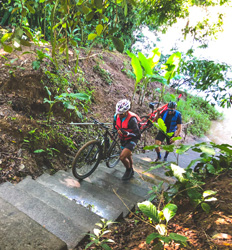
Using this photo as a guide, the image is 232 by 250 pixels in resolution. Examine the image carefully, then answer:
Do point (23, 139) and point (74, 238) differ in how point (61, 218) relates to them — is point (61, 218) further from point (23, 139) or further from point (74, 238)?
point (23, 139)

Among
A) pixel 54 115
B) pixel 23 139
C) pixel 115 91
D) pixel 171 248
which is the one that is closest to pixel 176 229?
pixel 171 248

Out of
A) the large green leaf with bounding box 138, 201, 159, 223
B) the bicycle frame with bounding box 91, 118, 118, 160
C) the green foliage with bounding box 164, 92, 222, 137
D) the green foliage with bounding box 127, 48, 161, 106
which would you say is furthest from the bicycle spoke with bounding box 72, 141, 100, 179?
the green foliage with bounding box 164, 92, 222, 137

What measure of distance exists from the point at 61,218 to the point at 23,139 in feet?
6.01

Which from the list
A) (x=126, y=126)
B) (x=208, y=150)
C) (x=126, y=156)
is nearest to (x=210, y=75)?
(x=126, y=126)

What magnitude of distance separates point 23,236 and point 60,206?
3.14 ft

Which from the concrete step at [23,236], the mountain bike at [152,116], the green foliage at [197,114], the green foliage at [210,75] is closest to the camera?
the concrete step at [23,236]

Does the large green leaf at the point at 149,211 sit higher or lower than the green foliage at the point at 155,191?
higher

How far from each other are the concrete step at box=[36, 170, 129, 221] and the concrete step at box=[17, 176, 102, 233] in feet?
0.75

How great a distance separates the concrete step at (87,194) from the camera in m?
2.41

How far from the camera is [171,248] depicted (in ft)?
4.55

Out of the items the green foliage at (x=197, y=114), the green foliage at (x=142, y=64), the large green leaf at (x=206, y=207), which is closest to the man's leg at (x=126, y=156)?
the large green leaf at (x=206, y=207)

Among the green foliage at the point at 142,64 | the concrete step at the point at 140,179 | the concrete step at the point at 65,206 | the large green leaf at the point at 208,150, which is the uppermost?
the green foliage at the point at 142,64

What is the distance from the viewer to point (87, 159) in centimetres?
338

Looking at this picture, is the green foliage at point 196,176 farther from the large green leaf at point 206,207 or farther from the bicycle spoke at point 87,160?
the bicycle spoke at point 87,160
